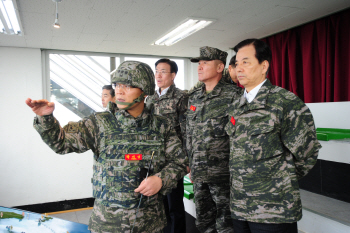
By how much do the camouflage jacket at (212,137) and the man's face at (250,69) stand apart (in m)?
0.51

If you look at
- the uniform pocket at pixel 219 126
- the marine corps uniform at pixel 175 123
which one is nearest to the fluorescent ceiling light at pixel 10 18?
the marine corps uniform at pixel 175 123

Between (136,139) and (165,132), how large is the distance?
0.54 ft

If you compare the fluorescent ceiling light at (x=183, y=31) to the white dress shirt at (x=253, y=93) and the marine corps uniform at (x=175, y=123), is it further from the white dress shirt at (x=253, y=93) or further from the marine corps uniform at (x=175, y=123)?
the white dress shirt at (x=253, y=93)

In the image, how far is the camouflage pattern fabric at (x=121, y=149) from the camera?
47.0 inches

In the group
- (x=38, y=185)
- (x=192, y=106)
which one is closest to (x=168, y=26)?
(x=192, y=106)

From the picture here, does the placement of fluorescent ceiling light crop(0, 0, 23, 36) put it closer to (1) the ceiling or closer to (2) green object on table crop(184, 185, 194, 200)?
(1) the ceiling

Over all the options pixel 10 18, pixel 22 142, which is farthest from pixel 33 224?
pixel 22 142

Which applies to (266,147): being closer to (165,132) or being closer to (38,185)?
(165,132)

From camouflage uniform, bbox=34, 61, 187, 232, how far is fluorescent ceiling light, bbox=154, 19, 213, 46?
186 cm

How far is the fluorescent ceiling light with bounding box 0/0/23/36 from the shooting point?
234cm

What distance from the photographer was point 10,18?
2689 millimetres

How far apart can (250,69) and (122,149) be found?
88 cm

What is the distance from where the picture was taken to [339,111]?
8.72 feet

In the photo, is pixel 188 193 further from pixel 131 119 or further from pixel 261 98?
pixel 131 119
